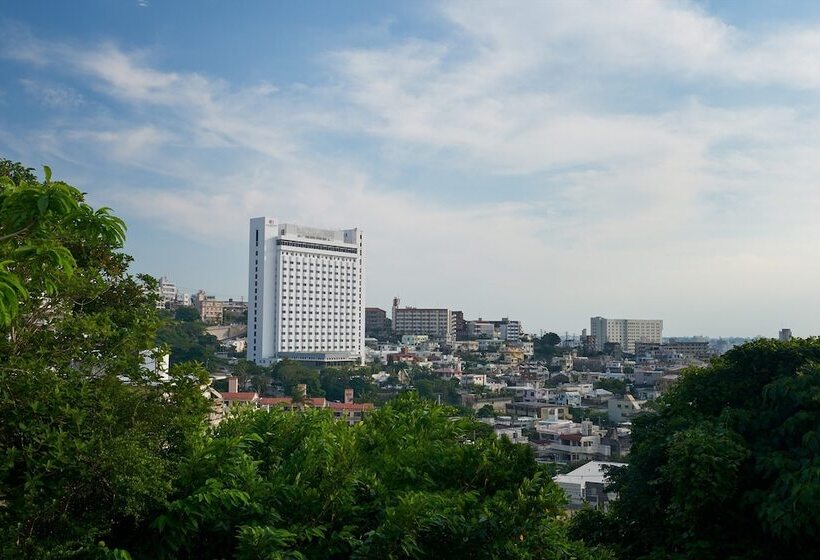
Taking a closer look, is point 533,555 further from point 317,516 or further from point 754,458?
point 754,458

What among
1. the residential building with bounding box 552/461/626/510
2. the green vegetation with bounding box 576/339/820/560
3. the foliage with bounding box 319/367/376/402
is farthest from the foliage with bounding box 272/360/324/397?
the green vegetation with bounding box 576/339/820/560

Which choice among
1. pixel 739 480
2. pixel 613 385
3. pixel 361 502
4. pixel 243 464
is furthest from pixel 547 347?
pixel 243 464

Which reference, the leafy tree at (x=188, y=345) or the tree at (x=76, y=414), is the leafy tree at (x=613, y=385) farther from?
the tree at (x=76, y=414)

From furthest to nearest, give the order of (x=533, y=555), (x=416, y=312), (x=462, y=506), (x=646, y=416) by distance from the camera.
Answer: (x=416, y=312) → (x=646, y=416) → (x=462, y=506) → (x=533, y=555)

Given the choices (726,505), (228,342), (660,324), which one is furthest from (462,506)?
(660,324)

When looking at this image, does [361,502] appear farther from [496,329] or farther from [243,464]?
[496,329]

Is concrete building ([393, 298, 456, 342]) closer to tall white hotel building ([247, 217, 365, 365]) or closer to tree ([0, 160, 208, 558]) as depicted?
A: tall white hotel building ([247, 217, 365, 365])
